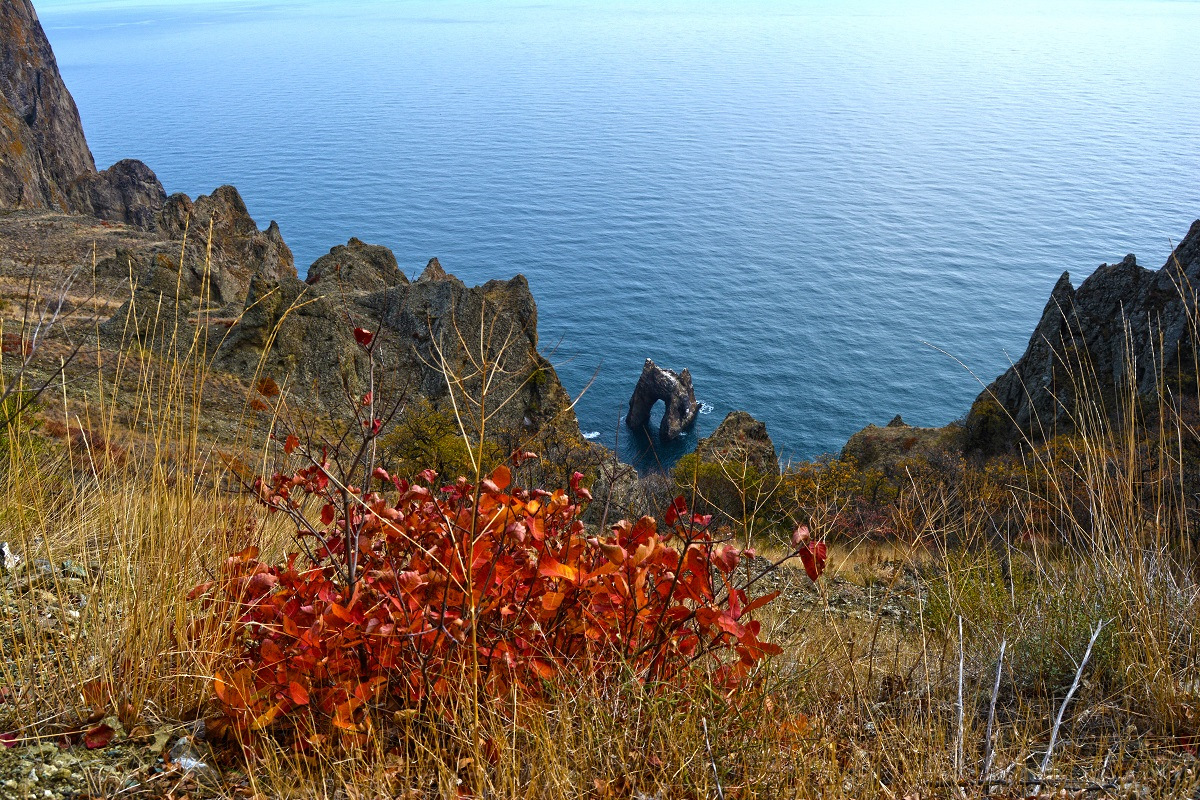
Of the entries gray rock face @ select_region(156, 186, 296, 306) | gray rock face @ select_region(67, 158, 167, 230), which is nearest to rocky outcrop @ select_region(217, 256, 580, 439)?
gray rock face @ select_region(156, 186, 296, 306)

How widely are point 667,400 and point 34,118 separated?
7099cm

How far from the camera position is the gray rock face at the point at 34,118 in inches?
2734

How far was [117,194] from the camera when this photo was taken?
74.0 m

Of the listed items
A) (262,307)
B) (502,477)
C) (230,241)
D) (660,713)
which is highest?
(230,241)

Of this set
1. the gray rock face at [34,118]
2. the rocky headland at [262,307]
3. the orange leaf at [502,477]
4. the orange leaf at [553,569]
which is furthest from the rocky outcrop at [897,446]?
the gray rock face at [34,118]

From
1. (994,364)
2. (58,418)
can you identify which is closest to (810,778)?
(58,418)

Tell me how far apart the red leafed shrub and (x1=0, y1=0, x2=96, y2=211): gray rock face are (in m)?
80.1

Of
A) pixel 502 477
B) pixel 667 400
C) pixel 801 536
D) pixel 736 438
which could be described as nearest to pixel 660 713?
pixel 801 536

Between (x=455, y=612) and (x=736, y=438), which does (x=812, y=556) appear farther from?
(x=736, y=438)

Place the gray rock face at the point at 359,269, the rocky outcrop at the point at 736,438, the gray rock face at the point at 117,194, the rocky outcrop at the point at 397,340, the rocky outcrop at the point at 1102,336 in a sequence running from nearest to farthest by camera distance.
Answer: the rocky outcrop at the point at 397,340 < the rocky outcrop at the point at 1102,336 < the gray rock face at the point at 359,269 < the rocky outcrop at the point at 736,438 < the gray rock face at the point at 117,194

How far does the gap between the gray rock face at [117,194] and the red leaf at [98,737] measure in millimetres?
83038

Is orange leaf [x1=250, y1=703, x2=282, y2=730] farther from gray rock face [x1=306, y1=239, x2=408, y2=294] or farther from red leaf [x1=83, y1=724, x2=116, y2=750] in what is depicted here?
gray rock face [x1=306, y1=239, x2=408, y2=294]

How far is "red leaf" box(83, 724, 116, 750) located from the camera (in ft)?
8.71

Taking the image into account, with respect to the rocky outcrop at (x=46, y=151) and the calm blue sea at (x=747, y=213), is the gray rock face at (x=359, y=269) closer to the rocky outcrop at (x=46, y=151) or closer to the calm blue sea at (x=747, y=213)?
the calm blue sea at (x=747, y=213)
